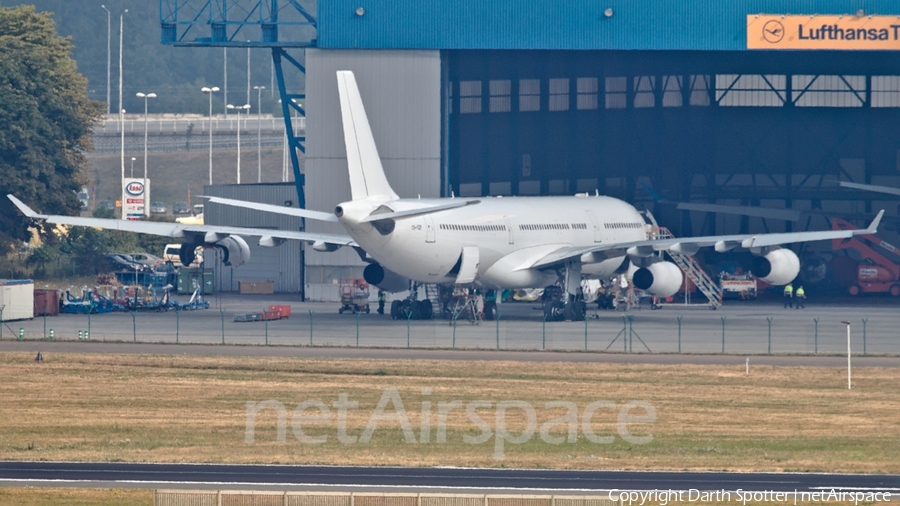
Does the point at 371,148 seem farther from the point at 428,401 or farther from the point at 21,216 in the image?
the point at 21,216

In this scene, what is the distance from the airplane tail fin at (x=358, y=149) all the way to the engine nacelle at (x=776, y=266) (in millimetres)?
16453

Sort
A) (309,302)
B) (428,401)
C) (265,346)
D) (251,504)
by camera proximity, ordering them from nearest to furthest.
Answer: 1. (251,504)
2. (428,401)
3. (265,346)
4. (309,302)

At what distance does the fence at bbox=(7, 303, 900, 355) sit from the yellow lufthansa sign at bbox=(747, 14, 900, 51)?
41.1ft

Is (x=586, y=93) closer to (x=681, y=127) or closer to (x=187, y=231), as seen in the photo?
(x=681, y=127)

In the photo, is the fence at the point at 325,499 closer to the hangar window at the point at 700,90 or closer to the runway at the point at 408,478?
the runway at the point at 408,478

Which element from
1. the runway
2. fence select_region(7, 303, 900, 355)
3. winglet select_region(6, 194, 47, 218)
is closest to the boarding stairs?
fence select_region(7, 303, 900, 355)

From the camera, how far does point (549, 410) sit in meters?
32.9

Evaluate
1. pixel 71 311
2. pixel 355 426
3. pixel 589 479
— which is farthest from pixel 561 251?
pixel 589 479

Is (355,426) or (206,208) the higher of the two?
(206,208)

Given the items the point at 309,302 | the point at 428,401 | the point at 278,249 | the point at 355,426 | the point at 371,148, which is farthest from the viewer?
the point at 278,249

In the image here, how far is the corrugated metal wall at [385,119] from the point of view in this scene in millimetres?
64188

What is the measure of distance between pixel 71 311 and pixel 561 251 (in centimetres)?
2197

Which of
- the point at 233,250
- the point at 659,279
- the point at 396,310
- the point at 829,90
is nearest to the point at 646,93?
the point at 829,90

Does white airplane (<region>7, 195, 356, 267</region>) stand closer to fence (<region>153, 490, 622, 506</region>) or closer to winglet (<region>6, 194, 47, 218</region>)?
winglet (<region>6, 194, 47, 218</region>)
